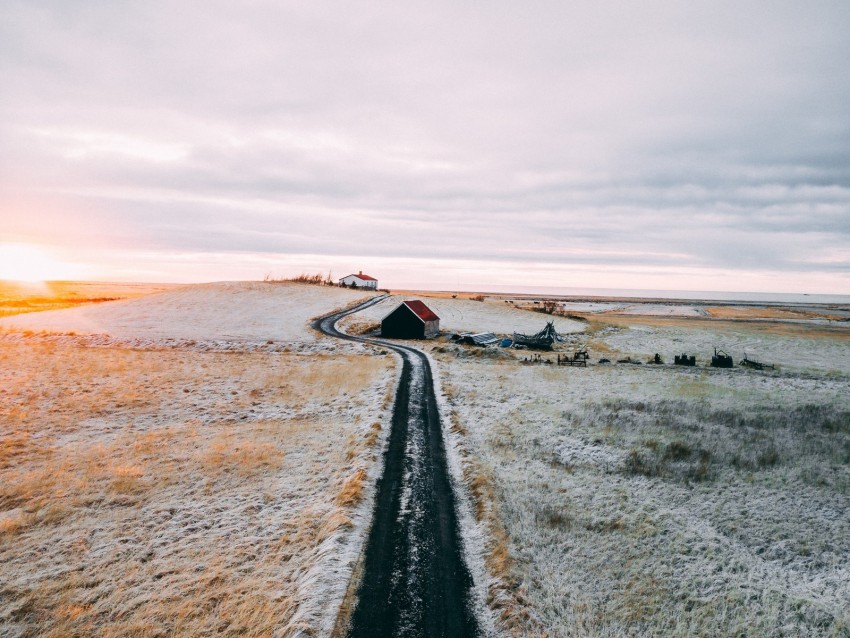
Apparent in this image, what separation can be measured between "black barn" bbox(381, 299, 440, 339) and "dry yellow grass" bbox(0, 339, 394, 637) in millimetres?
24352

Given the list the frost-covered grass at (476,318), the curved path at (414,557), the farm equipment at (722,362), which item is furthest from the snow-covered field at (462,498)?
the frost-covered grass at (476,318)

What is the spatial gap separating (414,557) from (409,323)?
43958 millimetres

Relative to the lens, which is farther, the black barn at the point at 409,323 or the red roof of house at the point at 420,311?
the red roof of house at the point at 420,311

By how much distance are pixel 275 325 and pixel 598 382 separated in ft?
140

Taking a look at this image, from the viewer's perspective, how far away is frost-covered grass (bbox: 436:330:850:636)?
938 cm

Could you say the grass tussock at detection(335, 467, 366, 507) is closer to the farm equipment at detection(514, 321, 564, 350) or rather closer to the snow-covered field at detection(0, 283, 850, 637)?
the snow-covered field at detection(0, 283, 850, 637)

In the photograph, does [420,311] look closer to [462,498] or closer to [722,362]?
[722,362]

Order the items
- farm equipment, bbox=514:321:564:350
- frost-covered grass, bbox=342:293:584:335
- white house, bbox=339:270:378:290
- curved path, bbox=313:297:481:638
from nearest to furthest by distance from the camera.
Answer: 1. curved path, bbox=313:297:481:638
2. farm equipment, bbox=514:321:564:350
3. frost-covered grass, bbox=342:293:584:335
4. white house, bbox=339:270:378:290

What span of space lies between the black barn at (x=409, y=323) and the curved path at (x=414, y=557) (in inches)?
1390

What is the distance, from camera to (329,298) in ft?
269

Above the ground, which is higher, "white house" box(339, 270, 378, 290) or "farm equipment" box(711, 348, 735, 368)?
"white house" box(339, 270, 378, 290)

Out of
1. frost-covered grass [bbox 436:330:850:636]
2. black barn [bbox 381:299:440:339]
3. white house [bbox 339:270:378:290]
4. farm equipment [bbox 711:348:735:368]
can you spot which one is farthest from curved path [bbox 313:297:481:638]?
white house [bbox 339:270:378:290]

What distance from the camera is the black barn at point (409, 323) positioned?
53.7 m

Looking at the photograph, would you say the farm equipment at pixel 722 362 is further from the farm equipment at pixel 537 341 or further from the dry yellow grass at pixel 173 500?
the dry yellow grass at pixel 173 500
